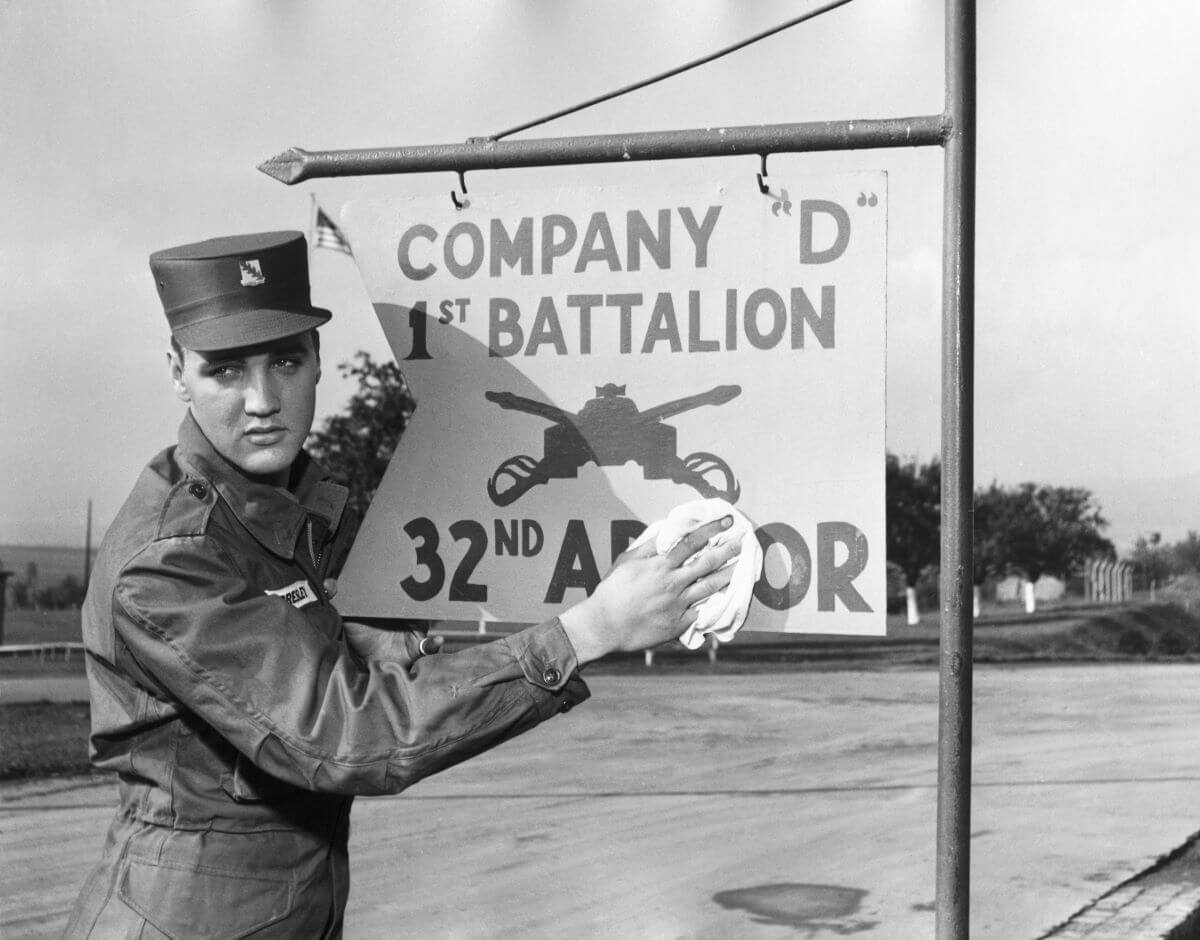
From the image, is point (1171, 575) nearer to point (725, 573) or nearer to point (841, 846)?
point (841, 846)

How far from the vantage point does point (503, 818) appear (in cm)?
840

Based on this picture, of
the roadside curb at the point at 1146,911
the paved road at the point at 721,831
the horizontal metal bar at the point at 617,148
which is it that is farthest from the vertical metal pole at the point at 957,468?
the paved road at the point at 721,831

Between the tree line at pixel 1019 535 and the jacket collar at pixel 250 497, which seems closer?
the jacket collar at pixel 250 497

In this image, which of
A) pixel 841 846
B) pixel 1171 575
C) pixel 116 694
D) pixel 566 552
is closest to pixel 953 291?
pixel 566 552

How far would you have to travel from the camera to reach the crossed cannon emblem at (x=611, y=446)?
2074mm

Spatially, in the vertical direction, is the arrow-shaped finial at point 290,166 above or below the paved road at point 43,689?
above

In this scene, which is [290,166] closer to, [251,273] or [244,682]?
[251,273]

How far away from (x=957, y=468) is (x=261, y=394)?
0.88 meters

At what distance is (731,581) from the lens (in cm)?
168

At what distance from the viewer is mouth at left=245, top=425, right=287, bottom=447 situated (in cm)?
185

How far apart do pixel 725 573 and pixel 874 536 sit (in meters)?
0.37

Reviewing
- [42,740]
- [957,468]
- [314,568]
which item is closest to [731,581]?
[957,468]

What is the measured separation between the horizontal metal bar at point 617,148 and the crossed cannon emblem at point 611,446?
321 mm

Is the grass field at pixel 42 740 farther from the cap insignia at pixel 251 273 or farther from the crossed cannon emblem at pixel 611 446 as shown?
the cap insignia at pixel 251 273
